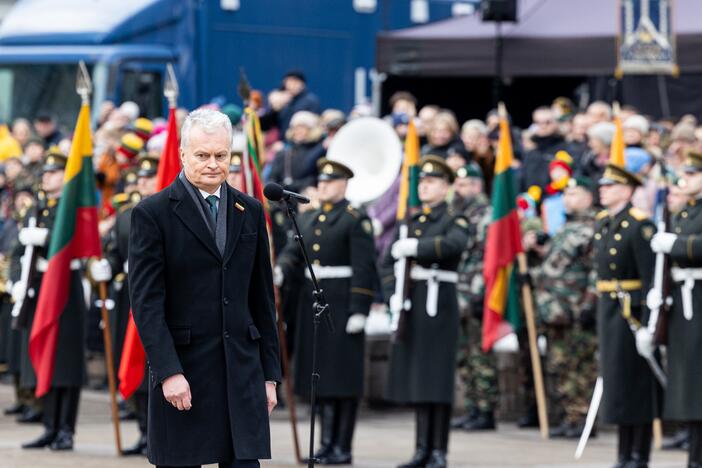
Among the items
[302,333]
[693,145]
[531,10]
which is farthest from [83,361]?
[531,10]

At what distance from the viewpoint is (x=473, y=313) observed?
13.1 m

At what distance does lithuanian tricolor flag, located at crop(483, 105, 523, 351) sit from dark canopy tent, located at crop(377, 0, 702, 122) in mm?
3698

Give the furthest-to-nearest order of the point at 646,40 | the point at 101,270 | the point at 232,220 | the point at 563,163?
the point at 646,40 → the point at 563,163 → the point at 101,270 → the point at 232,220

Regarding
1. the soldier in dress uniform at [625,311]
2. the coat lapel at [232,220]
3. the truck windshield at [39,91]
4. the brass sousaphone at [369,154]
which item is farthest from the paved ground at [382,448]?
the truck windshield at [39,91]

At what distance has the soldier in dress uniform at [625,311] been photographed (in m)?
10.7

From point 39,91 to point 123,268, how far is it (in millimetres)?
6481

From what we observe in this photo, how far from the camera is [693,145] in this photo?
13.8m

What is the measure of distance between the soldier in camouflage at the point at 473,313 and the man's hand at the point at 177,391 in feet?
21.5

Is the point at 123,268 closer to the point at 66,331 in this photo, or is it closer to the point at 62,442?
the point at 66,331

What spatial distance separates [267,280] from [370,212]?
7.44m

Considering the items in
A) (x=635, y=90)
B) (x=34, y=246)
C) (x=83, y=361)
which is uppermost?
(x=635, y=90)

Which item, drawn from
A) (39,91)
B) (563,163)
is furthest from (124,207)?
(39,91)

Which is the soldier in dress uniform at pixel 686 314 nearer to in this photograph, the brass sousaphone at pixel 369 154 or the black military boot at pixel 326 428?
the black military boot at pixel 326 428

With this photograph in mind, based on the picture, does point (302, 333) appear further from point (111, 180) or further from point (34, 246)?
point (111, 180)
